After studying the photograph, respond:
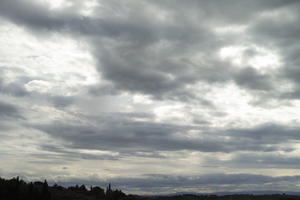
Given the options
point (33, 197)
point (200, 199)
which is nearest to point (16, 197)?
point (33, 197)

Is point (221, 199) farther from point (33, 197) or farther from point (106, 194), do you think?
point (33, 197)

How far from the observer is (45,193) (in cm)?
11244

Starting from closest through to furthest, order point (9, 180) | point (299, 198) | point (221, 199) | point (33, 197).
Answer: point (299, 198) → point (221, 199) → point (33, 197) → point (9, 180)

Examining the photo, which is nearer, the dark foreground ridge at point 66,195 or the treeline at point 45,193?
the dark foreground ridge at point 66,195

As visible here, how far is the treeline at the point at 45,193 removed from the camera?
113 meters

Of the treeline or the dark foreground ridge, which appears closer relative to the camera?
the dark foreground ridge

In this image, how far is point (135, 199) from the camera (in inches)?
4505

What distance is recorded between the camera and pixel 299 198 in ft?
307

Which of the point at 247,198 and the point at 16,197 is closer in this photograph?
the point at 247,198

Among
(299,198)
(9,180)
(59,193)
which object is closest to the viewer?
(299,198)

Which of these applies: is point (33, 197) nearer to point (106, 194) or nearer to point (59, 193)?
point (59, 193)

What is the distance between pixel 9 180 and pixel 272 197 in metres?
95.0

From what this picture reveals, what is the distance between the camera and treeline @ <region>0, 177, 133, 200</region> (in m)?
113

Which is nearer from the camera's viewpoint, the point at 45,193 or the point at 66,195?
the point at 45,193
